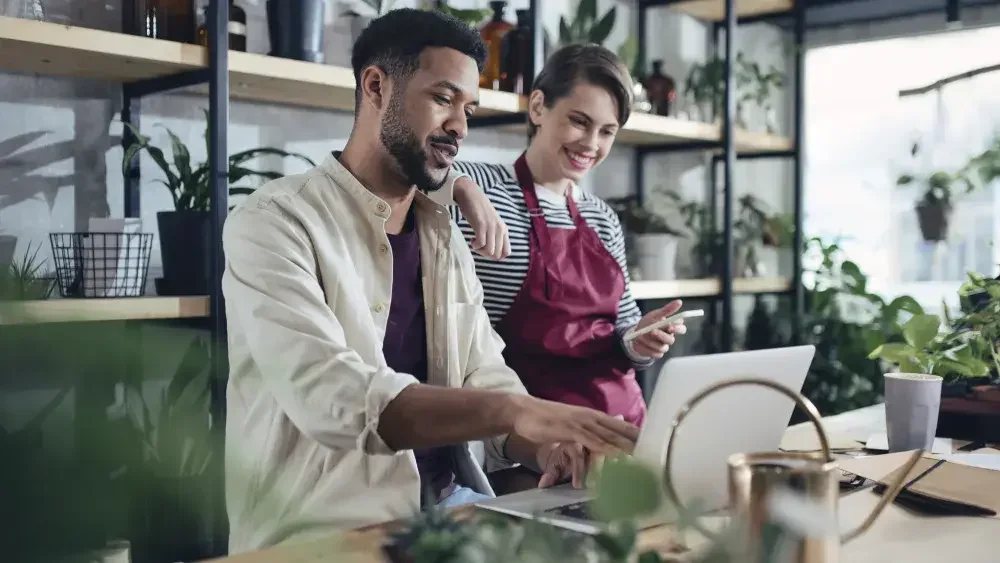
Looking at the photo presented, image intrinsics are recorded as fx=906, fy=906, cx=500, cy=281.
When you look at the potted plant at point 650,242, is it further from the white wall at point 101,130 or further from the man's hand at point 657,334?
the man's hand at point 657,334

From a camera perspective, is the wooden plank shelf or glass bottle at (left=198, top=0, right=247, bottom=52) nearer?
the wooden plank shelf

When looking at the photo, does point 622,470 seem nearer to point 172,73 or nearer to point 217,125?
point 217,125

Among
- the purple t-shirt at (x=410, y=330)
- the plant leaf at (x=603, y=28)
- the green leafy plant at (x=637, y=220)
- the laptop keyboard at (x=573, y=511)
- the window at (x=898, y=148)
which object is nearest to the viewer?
the laptop keyboard at (x=573, y=511)

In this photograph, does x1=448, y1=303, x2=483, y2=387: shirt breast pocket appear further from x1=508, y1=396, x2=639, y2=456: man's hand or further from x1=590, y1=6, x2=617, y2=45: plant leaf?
x1=590, y1=6, x2=617, y2=45: plant leaf

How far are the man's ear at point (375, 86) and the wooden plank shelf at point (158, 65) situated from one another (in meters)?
0.48

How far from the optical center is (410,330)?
5.20 feet

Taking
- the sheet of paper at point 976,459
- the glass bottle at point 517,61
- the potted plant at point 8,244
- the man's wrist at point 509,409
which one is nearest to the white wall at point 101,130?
the potted plant at point 8,244

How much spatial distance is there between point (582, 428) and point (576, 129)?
1.27 metres

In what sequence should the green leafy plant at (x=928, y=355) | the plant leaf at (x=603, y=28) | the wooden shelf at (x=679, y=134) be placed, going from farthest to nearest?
the wooden shelf at (x=679, y=134) < the plant leaf at (x=603, y=28) < the green leafy plant at (x=928, y=355)

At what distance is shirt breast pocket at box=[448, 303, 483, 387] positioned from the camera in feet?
5.19

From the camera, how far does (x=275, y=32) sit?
215 cm

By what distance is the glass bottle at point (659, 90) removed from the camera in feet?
10.7

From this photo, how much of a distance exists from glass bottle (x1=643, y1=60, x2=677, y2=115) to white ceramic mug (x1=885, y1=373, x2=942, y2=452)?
6.31ft

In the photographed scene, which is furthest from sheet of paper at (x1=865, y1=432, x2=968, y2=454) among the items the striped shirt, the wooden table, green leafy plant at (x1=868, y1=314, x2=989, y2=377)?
the striped shirt
